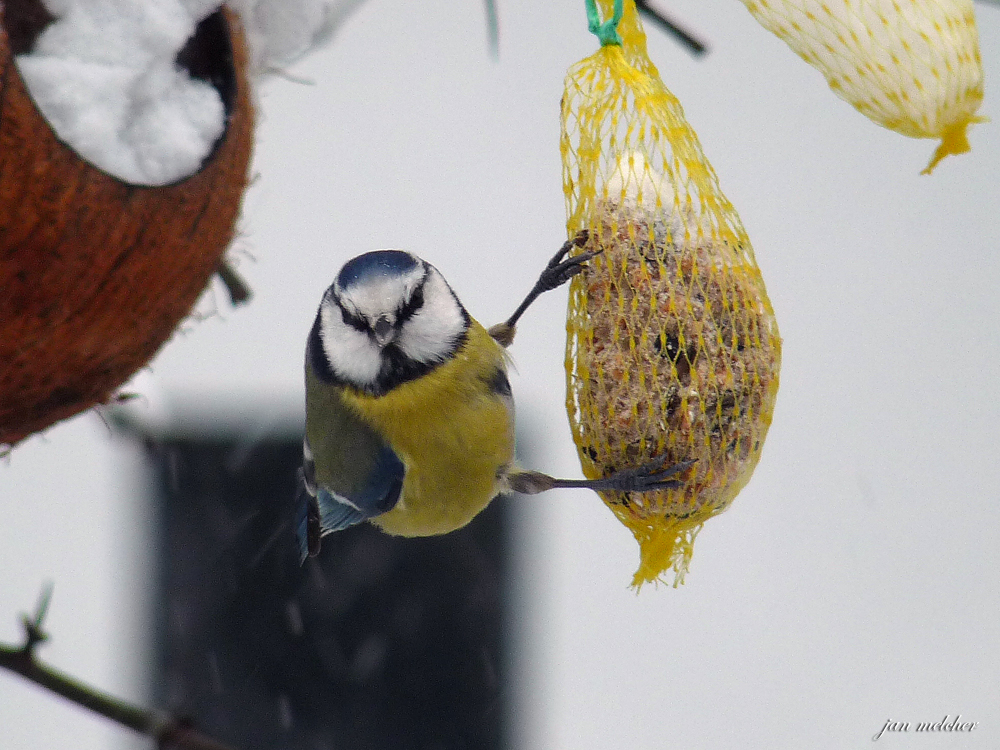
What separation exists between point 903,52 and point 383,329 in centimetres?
46

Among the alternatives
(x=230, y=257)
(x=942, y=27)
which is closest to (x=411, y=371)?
(x=230, y=257)

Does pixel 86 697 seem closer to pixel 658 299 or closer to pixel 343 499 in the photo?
pixel 343 499

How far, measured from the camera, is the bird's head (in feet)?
2.66

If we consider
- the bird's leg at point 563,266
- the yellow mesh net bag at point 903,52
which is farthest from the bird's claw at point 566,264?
the yellow mesh net bag at point 903,52

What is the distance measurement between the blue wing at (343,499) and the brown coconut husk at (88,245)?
0.93 ft

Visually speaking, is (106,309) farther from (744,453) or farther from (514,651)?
(514,651)

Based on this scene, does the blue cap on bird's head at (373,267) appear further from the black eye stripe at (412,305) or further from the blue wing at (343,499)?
the blue wing at (343,499)

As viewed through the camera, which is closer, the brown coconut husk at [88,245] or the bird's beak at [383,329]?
the brown coconut husk at [88,245]

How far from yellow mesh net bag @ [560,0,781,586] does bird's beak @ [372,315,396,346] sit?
190mm

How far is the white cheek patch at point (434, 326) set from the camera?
89cm

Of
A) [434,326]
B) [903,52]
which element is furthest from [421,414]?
[903,52]

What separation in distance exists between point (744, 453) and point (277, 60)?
53 centimetres

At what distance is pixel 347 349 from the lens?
91cm

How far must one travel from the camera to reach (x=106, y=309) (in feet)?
2.20
